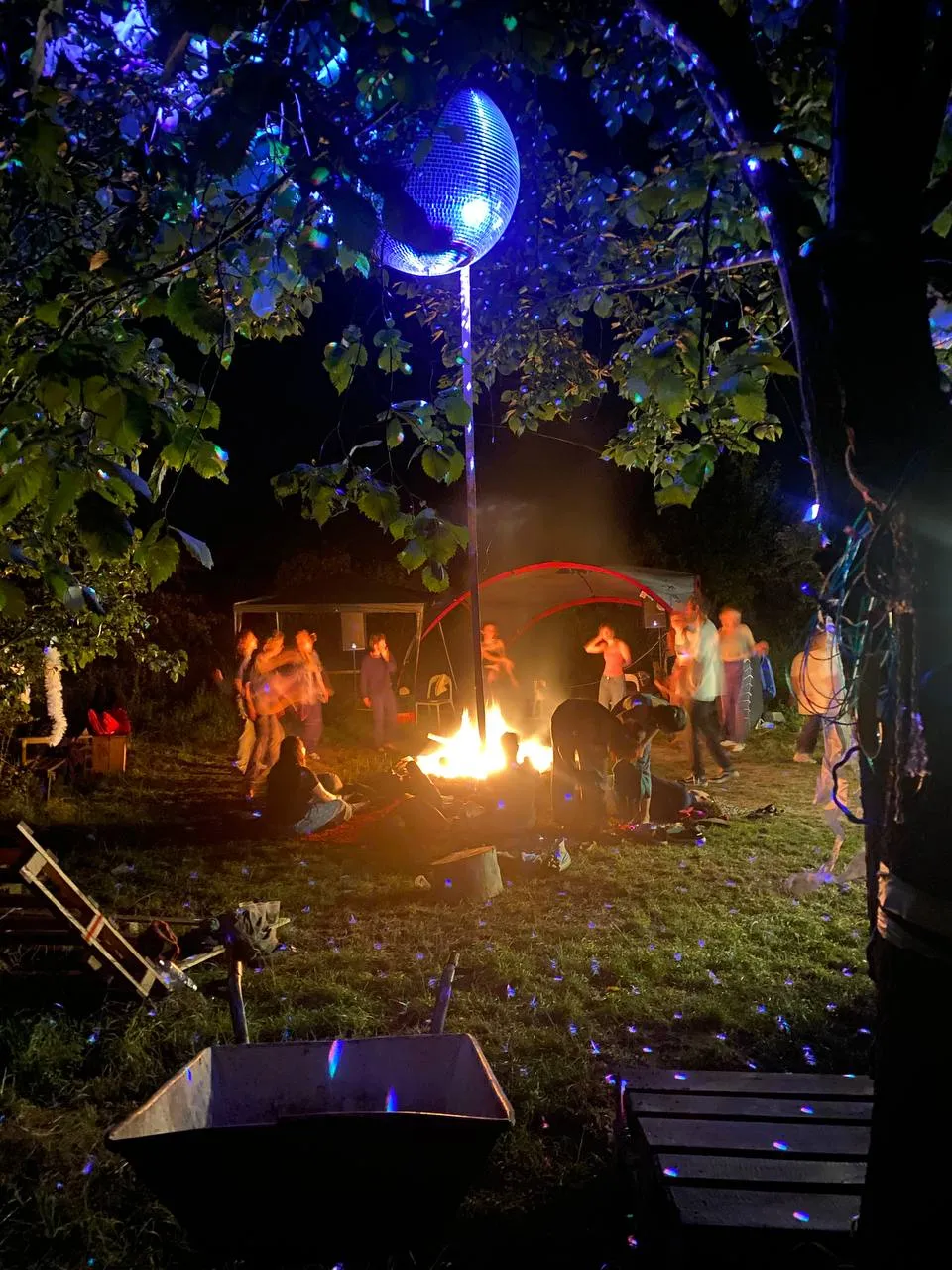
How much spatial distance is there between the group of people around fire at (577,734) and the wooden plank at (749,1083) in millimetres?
2533

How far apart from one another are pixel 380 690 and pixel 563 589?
171 inches

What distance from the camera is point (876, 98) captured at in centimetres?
195

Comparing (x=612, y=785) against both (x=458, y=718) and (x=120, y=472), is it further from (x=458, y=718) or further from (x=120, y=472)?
(x=120, y=472)

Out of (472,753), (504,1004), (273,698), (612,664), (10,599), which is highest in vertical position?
(10,599)

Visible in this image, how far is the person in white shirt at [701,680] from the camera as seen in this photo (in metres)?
11.2

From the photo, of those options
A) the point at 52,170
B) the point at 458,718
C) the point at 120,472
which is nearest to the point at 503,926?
the point at 120,472

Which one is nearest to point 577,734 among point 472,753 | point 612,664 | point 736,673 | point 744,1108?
point 472,753

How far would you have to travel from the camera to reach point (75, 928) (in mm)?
4922

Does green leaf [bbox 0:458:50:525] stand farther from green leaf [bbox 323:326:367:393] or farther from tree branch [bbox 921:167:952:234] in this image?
tree branch [bbox 921:167:952:234]

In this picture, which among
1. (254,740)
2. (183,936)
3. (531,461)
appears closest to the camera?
(183,936)

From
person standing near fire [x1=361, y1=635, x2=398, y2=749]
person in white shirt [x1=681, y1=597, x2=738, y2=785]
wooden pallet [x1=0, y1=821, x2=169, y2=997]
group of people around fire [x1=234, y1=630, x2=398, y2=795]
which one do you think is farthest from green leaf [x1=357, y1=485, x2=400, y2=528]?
person standing near fire [x1=361, y1=635, x2=398, y2=749]

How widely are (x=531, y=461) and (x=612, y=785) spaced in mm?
19098

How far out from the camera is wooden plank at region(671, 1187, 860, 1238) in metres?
2.40

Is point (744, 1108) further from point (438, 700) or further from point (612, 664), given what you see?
point (438, 700)
